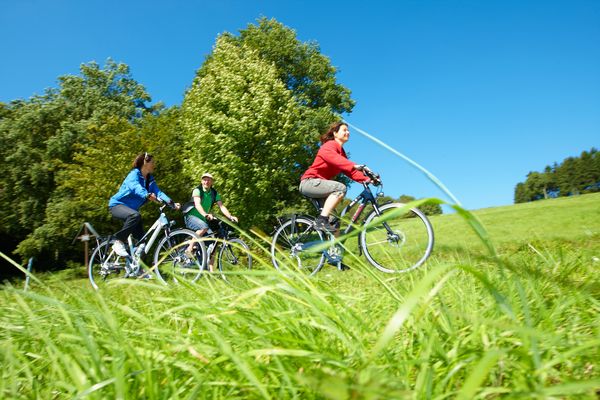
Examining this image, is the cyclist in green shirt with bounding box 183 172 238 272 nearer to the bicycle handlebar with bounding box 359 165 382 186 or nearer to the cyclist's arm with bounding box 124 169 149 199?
the cyclist's arm with bounding box 124 169 149 199

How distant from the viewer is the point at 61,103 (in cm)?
2884

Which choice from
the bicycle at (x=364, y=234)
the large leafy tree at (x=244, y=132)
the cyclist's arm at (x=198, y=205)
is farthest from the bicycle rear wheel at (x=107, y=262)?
the large leafy tree at (x=244, y=132)

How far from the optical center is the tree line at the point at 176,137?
2130cm

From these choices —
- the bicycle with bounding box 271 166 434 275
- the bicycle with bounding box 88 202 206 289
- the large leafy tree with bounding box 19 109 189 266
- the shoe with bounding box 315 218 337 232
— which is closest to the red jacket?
the bicycle with bounding box 271 166 434 275

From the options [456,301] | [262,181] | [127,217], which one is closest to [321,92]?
[262,181]

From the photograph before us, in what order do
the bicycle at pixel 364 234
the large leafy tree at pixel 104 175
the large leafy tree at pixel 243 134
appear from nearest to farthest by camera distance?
1. the bicycle at pixel 364 234
2. the large leafy tree at pixel 243 134
3. the large leafy tree at pixel 104 175

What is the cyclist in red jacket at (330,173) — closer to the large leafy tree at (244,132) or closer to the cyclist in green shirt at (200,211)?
the cyclist in green shirt at (200,211)

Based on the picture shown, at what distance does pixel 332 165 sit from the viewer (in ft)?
19.7

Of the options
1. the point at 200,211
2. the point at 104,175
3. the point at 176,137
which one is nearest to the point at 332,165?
the point at 200,211

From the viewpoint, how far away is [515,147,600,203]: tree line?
97688 mm

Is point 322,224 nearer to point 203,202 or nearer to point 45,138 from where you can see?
point 203,202

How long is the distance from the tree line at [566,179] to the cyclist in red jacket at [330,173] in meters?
110

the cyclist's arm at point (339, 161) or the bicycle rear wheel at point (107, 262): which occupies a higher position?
the cyclist's arm at point (339, 161)

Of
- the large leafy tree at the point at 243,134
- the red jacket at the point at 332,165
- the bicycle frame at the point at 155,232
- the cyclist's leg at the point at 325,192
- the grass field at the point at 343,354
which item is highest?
the large leafy tree at the point at 243,134
